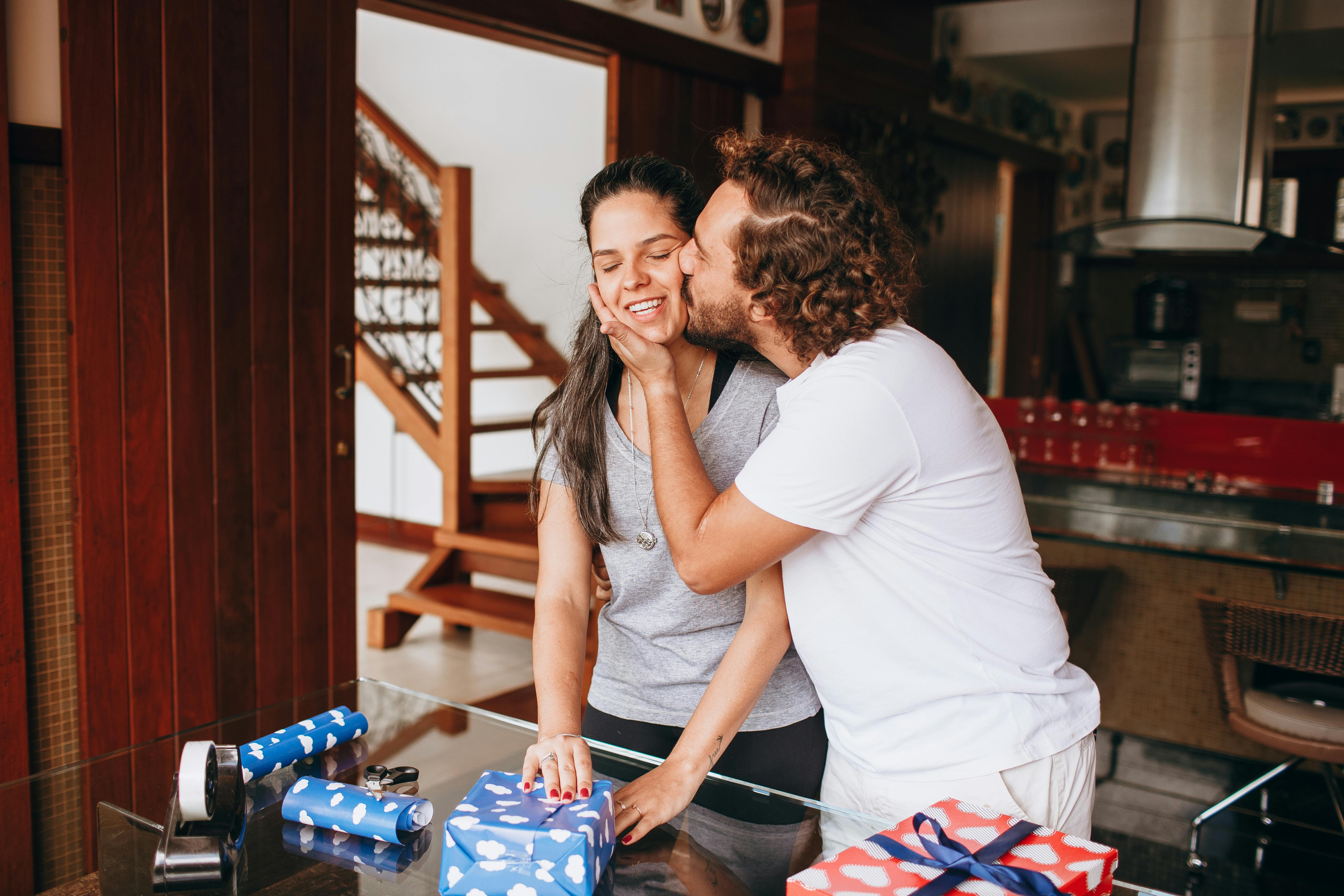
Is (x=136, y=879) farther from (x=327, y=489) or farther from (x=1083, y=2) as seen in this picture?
(x=1083, y=2)

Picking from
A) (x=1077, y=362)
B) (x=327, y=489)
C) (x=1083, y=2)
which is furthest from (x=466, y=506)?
(x=1077, y=362)

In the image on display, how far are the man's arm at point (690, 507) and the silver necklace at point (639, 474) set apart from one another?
0.06m

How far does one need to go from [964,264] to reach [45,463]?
6260 millimetres

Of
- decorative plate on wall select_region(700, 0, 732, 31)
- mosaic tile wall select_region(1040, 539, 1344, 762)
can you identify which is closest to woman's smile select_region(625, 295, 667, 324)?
mosaic tile wall select_region(1040, 539, 1344, 762)

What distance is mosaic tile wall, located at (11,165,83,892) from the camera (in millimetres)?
2502

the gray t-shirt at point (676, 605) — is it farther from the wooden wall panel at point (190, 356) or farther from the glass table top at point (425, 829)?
the wooden wall panel at point (190, 356)

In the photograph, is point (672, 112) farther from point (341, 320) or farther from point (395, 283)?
point (395, 283)

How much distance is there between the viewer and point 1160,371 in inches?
261

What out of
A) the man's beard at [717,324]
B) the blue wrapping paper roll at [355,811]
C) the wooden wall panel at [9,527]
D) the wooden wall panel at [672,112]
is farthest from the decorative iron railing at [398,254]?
the blue wrapping paper roll at [355,811]

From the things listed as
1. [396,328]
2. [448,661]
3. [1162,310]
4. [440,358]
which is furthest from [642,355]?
[1162,310]

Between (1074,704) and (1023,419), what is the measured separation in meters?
4.44

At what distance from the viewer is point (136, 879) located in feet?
4.11

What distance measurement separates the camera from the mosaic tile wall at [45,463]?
2.50 m

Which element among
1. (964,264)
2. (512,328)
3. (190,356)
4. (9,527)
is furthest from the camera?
(964,264)
